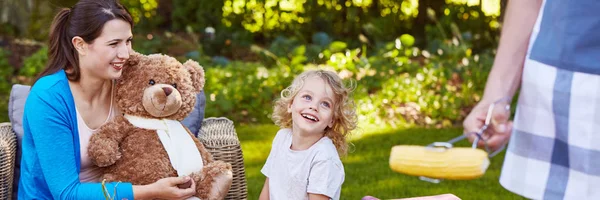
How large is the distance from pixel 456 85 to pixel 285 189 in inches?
165

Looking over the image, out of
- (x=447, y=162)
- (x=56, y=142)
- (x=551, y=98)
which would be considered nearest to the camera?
(x=551, y=98)

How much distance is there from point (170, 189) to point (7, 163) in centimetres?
66

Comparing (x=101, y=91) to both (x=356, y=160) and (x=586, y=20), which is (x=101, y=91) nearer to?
(x=586, y=20)

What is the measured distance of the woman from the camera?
294cm

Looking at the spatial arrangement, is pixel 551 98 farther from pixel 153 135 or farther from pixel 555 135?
pixel 153 135

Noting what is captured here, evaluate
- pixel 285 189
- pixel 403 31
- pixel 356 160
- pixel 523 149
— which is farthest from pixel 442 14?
pixel 523 149

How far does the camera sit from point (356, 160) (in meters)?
5.69

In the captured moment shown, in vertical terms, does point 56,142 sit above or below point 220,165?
above

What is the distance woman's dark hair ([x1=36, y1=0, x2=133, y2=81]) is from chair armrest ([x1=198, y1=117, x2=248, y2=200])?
66 centimetres

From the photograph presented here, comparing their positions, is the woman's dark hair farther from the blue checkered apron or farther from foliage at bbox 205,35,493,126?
foliage at bbox 205,35,493,126

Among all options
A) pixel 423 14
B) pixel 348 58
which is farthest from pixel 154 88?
pixel 423 14

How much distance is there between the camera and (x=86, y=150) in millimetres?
3068

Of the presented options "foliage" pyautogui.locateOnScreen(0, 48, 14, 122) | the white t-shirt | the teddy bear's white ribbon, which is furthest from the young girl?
"foliage" pyautogui.locateOnScreen(0, 48, 14, 122)

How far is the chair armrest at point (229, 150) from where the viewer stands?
349 centimetres
